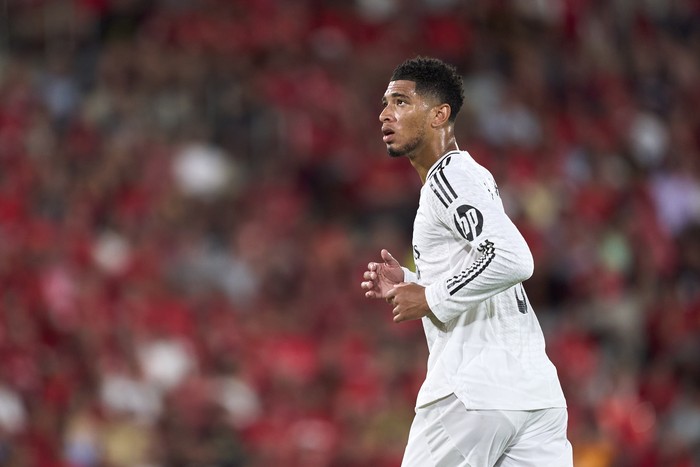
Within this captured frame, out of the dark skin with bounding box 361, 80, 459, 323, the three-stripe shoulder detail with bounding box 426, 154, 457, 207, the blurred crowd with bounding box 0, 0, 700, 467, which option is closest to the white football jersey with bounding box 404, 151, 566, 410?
the three-stripe shoulder detail with bounding box 426, 154, 457, 207

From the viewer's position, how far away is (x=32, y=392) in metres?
8.44

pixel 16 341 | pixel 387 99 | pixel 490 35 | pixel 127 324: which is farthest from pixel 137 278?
pixel 387 99

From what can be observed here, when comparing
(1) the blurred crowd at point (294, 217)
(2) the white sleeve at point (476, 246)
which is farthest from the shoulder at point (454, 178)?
(1) the blurred crowd at point (294, 217)

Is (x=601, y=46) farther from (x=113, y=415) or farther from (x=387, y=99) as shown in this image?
(x=387, y=99)

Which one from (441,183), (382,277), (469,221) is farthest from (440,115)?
(382,277)

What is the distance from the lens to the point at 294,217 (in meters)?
10.3

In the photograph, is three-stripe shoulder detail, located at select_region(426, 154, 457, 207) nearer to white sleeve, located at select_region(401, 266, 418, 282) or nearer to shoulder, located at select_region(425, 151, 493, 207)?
shoulder, located at select_region(425, 151, 493, 207)

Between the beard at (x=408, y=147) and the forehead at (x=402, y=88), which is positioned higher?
the forehead at (x=402, y=88)

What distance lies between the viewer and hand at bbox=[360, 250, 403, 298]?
430 centimetres

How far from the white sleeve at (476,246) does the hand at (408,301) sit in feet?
0.10

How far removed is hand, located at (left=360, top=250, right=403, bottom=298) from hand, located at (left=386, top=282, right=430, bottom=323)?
8cm

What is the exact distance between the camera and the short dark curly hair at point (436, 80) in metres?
4.38

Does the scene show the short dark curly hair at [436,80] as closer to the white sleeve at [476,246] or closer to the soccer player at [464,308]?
the soccer player at [464,308]

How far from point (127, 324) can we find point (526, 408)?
540 centimetres
